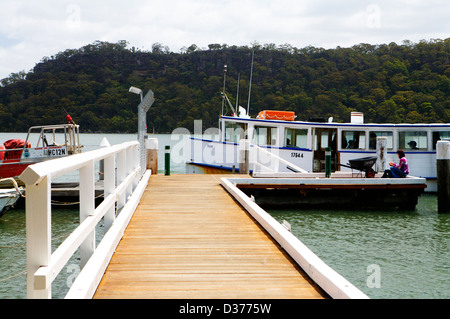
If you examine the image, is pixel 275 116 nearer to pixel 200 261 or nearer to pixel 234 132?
pixel 234 132

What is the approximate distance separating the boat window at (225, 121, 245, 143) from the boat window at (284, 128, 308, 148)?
1.96 meters

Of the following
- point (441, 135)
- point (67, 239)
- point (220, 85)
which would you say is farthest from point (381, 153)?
point (220, 85)

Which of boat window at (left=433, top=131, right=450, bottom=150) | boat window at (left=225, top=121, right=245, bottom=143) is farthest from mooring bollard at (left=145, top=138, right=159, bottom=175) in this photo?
boat window at (left=433, top=131, right=450, bottom=150)

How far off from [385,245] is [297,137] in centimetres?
892

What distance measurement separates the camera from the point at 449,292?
7945mm

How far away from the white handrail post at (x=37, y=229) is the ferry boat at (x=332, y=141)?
16508 millimetres

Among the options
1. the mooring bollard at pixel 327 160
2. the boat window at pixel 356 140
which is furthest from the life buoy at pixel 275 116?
the mooring bollard at pixel 327 160

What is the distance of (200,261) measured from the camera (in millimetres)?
5004

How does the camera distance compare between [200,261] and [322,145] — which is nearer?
[200,261]

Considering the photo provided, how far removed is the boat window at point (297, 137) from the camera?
19.5 metres

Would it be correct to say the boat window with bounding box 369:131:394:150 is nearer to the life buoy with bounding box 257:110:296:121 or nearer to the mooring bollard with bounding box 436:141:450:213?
the life buoy with bounding box 257:110:296:121

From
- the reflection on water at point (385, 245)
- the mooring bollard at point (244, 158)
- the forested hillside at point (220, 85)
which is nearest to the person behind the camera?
the reflection on water at point (385, 245)

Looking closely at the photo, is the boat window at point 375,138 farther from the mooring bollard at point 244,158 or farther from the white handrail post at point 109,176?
the white handrail post at point 109,176
